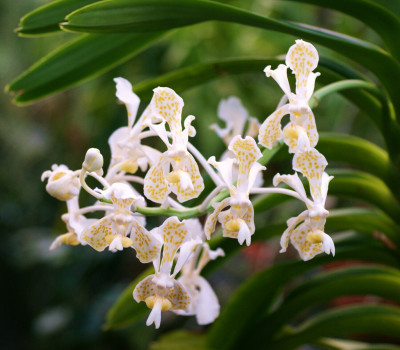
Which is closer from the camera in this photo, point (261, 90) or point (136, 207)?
point (136, 207)

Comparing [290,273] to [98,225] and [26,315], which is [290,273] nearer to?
[98,225]

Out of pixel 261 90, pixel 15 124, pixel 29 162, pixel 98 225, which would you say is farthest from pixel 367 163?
pixel 15 124

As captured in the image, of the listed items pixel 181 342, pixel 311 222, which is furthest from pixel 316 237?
pixel 181 342

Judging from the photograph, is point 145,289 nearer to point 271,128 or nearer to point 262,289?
point 271,128

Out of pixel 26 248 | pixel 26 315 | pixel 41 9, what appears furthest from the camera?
pixel 26 315

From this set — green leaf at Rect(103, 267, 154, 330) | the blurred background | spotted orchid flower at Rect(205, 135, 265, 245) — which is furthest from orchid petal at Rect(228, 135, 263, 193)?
the blurred background
